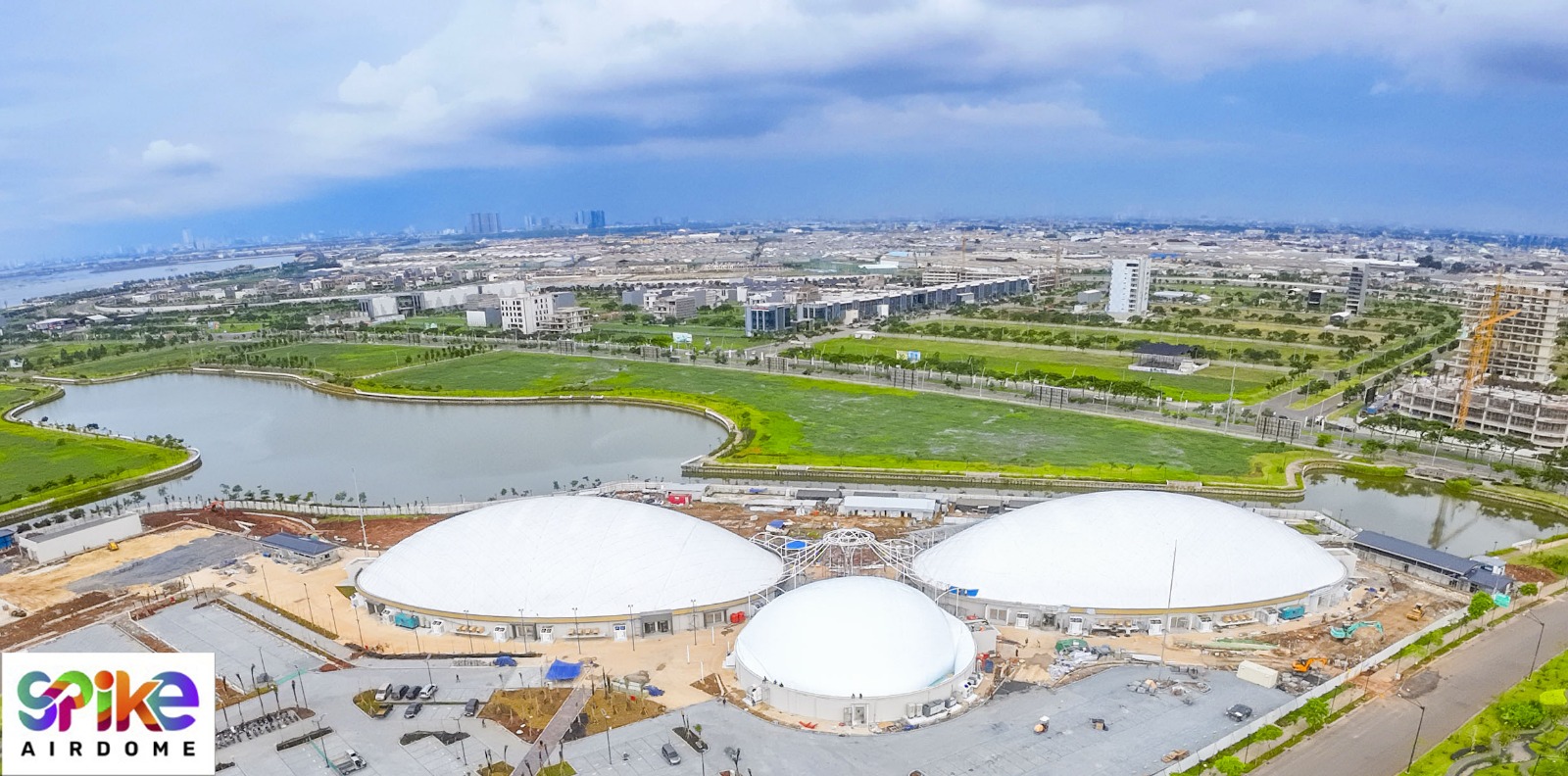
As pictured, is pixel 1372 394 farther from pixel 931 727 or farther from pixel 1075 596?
pixel 931 727

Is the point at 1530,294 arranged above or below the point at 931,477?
above

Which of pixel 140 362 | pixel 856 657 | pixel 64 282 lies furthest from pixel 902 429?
pixel 64 282

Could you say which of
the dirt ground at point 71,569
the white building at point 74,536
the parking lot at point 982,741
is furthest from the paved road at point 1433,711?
the white building at point 74,536

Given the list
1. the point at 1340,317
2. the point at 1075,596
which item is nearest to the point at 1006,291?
the point at 1340,317

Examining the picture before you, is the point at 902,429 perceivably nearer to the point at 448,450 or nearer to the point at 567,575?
the point at 448,450

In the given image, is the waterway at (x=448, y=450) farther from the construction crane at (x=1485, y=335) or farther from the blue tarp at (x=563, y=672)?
the construction crane at (x=1485, y=335)

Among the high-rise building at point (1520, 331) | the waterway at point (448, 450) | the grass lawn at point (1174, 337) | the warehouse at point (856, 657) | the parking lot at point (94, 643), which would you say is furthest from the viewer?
the grass lawn at point (1174, 337)
